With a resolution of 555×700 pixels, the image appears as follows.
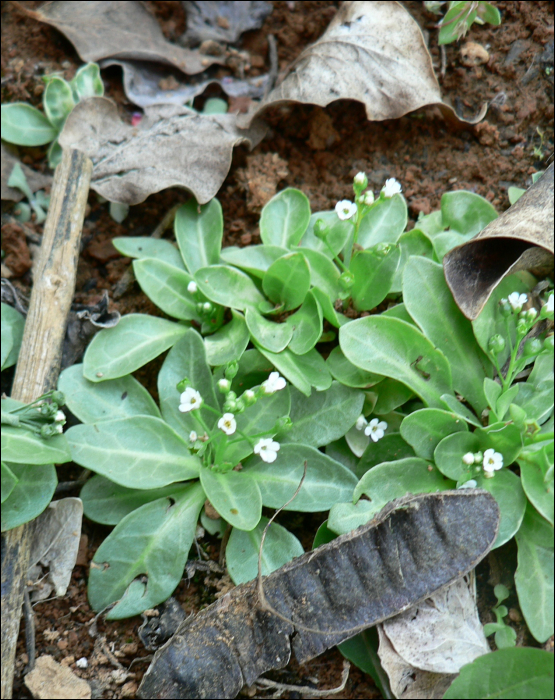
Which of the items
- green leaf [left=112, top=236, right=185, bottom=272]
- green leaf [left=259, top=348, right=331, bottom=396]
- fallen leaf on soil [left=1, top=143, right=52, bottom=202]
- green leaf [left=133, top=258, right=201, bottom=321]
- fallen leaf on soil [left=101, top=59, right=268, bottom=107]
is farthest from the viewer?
fallen leaf on soil [left=101, top=59, right=268, bottom=107]

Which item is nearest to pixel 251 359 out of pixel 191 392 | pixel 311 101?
pixel 191 392

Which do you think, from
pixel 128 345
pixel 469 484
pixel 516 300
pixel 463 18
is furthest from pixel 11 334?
pixel 463 18

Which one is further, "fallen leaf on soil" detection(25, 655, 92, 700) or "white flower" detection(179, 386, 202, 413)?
"white flower" detection(179, 386, 202, 413)

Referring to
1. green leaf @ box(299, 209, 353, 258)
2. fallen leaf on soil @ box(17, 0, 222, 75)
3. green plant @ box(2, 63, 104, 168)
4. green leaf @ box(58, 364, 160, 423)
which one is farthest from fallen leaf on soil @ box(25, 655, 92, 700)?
fallen leaf on soil @ box(17, 0, 222, 75)

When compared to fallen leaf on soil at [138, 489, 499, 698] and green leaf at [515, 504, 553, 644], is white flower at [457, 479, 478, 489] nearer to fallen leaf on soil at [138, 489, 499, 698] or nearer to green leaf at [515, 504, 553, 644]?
fallen leaf on soil at [138, 489, 499, 698]

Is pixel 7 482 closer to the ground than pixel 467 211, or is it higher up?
closer to the ground

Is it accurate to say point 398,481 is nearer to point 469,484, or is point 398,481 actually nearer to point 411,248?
point 469,484
